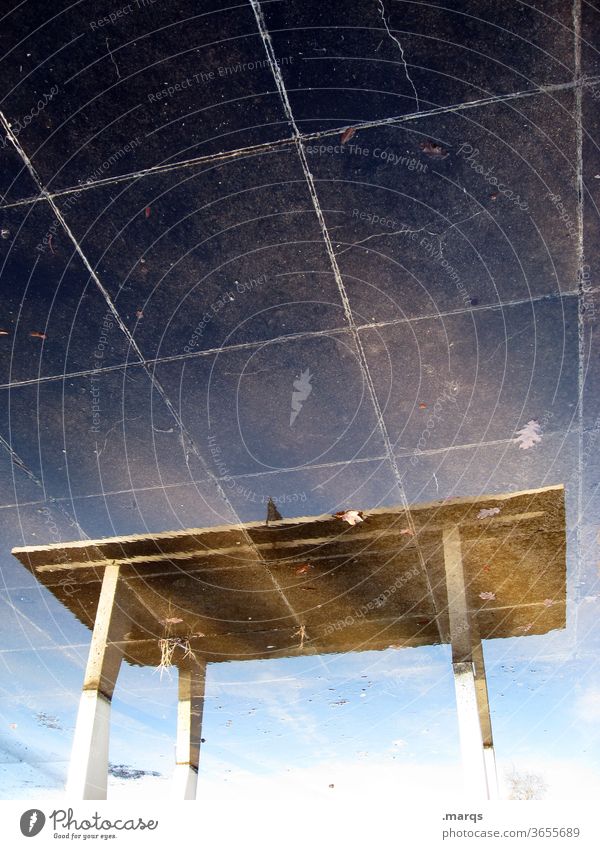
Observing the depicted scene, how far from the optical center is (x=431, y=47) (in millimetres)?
3035

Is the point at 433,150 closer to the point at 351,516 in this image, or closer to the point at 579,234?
the point at 579,234

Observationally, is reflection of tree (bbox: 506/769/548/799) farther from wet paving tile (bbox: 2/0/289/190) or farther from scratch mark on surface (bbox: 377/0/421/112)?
wet paving tile (bbox: 2/0/289/190)

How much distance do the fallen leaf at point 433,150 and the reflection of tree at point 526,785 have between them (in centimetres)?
1436

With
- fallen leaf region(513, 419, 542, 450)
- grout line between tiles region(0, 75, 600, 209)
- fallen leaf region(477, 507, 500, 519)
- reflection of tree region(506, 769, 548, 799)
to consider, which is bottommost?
reflection of tree region(506, 769, 548, 799)

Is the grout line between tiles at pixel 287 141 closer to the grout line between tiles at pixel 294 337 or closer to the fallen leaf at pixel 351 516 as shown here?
the grout line between tiles at pixel 294 337

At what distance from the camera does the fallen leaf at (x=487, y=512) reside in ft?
19.1

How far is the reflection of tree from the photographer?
1396 centimetres

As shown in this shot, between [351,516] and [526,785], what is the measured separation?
13.0 metres

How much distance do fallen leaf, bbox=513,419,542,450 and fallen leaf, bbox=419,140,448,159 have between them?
7.56 ft

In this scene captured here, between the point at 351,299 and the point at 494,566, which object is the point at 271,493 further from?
the point at 494,566

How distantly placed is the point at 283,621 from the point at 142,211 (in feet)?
20.9

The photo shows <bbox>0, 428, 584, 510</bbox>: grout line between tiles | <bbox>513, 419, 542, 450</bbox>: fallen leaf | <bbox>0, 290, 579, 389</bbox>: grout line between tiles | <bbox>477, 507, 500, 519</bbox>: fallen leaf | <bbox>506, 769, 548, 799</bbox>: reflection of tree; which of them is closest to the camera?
<bbox>0, 290, 579, 389</bbox>: grout line between tiles

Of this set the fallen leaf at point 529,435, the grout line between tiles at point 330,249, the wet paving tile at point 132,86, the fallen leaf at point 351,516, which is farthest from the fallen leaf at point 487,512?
the wet paving tile at point 132,86

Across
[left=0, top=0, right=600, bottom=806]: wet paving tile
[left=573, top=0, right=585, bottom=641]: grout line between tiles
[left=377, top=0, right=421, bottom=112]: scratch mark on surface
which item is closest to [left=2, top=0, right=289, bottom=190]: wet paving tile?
[left=0, top=0, right=600, bottom=806]: wet paving tile
